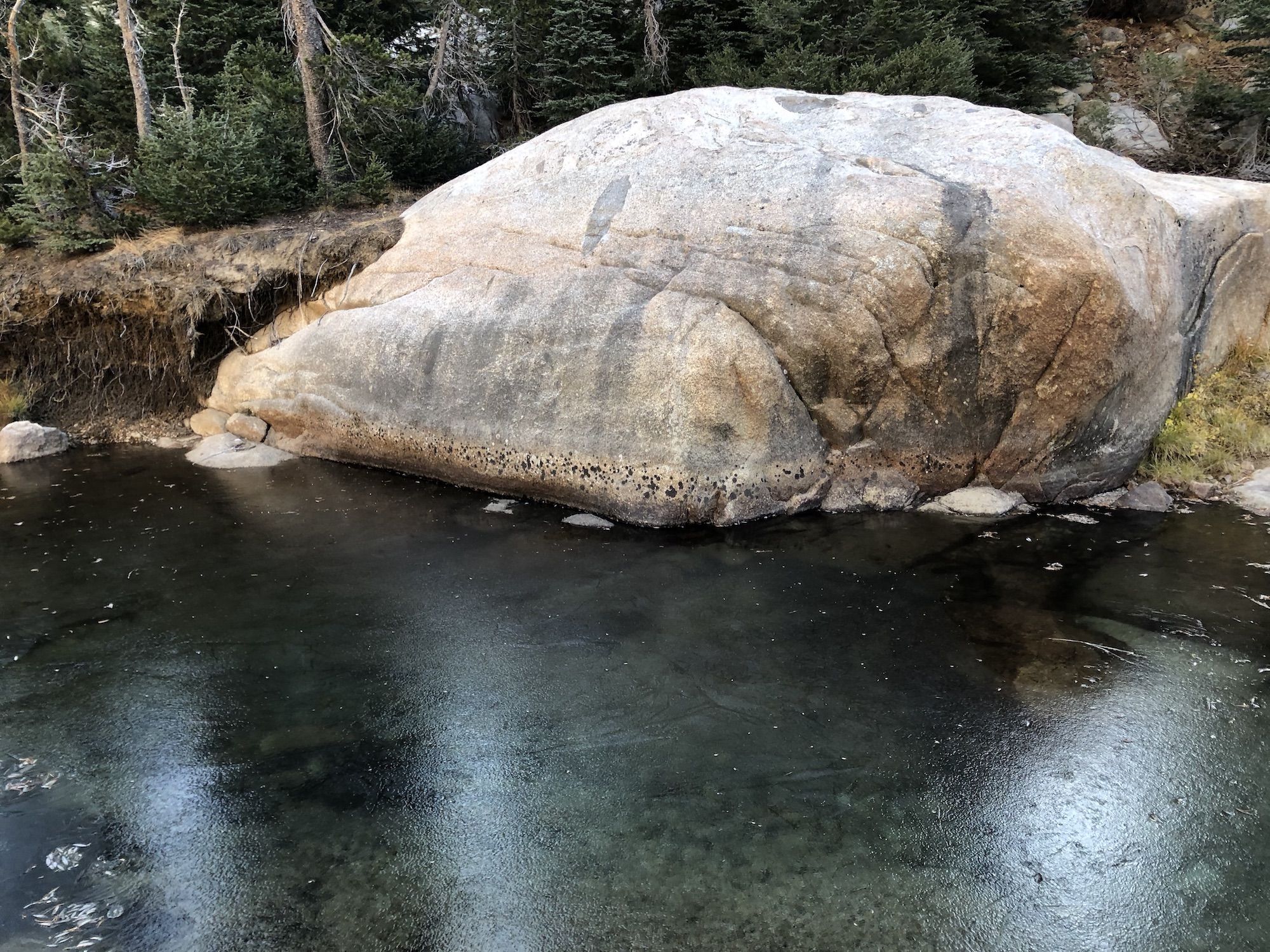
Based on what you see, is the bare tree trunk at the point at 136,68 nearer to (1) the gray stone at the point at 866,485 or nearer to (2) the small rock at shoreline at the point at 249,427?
(2) the small rock at shoreline at the point at 249,427

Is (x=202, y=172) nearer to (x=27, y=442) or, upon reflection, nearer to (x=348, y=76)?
(x=348, y=76)

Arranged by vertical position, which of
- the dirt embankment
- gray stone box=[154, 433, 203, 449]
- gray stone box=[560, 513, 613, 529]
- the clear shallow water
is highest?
the dirt embankment

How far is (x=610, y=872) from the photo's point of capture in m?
3.72

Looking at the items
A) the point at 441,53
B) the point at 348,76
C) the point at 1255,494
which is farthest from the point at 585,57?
the point at 1255,494

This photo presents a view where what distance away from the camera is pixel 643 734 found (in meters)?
4.64

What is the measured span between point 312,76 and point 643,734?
32.0ft

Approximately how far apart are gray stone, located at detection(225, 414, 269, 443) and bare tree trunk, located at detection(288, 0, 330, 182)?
3370 millimetres

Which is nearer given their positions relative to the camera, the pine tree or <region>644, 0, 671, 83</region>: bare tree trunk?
the pine tree

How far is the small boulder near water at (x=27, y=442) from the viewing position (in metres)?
9.32

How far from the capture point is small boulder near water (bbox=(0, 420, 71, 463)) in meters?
9.32

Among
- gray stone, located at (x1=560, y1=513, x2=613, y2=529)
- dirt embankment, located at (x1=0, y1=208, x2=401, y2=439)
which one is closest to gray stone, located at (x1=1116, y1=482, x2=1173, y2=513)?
gray stone, located at (x1=560, y1=513, x2=613, y2=529)

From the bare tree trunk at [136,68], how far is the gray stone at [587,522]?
282 inches

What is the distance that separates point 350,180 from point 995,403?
8.60m

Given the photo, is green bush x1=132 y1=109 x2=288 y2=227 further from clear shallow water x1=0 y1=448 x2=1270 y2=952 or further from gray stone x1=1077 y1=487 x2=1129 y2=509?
gray stone x1=1077 y1=487 x2=1129 y2=509
